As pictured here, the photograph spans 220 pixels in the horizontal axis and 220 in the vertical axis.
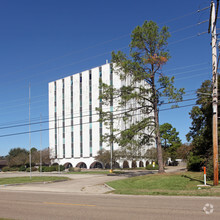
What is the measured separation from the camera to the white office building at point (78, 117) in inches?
2333

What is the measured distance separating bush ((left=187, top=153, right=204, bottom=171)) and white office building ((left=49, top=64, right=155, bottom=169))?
1113 inches

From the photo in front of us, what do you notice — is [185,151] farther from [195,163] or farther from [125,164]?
[125,164]

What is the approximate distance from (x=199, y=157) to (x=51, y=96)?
4839 cm

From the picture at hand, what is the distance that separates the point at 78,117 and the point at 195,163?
38384 millimetres

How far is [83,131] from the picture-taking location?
61.6m

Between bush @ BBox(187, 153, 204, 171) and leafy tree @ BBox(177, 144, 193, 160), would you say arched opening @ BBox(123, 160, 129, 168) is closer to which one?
leafy tree @ BBox(177, 144, 193, 160)

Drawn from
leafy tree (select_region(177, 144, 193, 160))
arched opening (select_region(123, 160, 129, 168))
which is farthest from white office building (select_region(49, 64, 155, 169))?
leafy tree (select_region(177, 144, 193, 160))

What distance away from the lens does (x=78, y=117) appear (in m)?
62.7

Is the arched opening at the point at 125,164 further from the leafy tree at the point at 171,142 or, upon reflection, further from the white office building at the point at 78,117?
the leafy tree at the point at 171,142

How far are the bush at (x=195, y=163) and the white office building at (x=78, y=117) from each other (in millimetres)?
28261

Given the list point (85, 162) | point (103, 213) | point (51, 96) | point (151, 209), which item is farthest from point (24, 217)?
point (51, 96)

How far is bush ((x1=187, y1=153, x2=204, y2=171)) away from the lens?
27.8 metres

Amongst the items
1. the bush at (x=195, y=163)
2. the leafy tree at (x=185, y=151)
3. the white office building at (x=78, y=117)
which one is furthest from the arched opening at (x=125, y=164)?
the bush at (x=195, y=163)

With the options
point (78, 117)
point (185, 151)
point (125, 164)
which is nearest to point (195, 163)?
point (185, 151)
